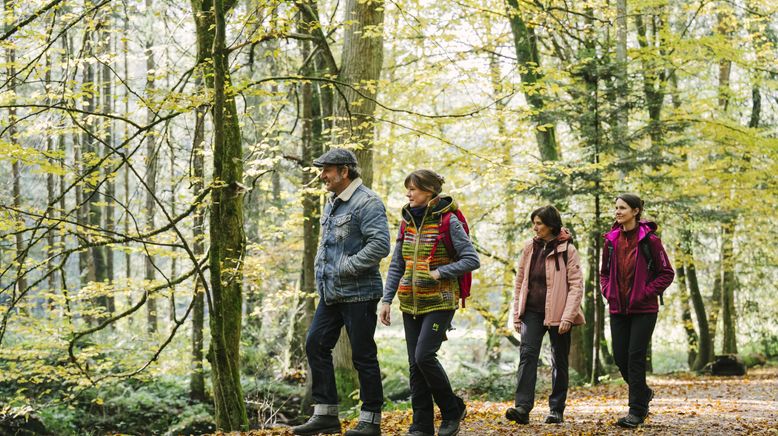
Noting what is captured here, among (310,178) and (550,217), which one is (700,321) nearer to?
(310,178)

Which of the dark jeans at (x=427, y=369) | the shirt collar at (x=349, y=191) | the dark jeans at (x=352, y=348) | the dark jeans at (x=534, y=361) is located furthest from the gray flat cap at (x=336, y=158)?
the dark jeans at (x=534, y=361)

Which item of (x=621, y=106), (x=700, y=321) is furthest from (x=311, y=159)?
(x=700, y=321)

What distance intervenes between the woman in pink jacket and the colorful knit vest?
142 centimetres

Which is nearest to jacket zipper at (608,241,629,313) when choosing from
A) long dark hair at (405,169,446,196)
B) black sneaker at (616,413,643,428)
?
black sneaker at (616,413,643,428)

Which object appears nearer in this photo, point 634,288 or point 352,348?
point 352,348

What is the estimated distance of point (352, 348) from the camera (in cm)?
490

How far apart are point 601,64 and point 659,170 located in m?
3.34

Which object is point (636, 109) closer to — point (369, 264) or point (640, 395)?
point (640, 395)

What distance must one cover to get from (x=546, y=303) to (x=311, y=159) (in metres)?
7.64

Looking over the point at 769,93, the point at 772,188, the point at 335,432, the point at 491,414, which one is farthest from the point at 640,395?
the point at 769,93

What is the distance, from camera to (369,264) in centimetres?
482

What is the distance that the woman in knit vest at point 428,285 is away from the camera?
4.83m

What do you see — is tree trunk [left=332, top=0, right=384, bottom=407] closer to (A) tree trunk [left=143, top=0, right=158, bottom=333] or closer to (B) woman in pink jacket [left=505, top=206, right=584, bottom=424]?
(A) tree trunk [left=143, top=0, right=158, bottom=333]

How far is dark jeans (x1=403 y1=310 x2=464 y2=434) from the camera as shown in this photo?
4.81 m
